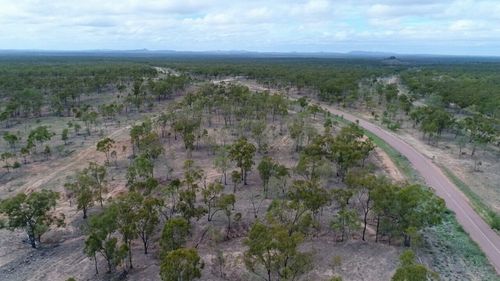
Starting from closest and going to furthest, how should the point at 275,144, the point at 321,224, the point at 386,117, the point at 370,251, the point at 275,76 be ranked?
the point at 370,251 < the point at 321,224 < the point at 275,144 < the point at 386,117 < the point at 275,76

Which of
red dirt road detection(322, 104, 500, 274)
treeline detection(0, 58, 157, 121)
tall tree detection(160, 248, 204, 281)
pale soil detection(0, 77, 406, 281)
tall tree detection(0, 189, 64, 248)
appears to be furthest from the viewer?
treeline detection(0, 58, 157, 121)

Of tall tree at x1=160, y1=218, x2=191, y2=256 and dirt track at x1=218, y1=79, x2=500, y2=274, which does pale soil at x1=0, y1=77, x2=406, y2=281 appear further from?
dirt track at x1=218, y1=79, x2=500, y2=274

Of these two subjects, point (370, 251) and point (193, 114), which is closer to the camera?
point (370, 251)

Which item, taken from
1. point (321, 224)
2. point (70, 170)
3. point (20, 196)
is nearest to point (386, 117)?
point (321, 224)

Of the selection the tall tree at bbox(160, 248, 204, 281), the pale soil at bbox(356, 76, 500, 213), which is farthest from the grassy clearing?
A: the tall tree at bbox(160, 248, 204, 281)

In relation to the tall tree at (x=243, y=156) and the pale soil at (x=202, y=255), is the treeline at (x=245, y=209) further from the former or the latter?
the pale soil at (x=202, y=255)

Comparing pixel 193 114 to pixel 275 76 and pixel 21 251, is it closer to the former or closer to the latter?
pixel 21 251

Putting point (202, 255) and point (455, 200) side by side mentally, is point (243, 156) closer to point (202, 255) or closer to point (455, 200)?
point (202, 255)
